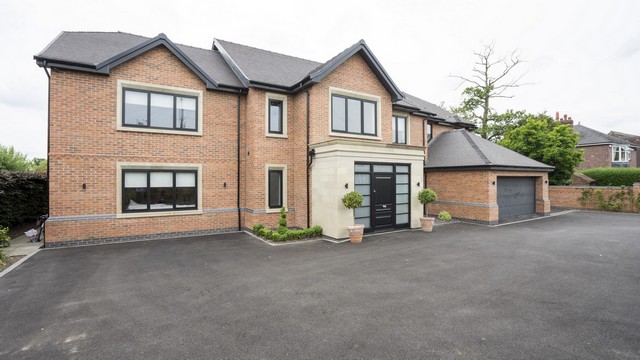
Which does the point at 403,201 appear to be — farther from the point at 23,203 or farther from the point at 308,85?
the point at 23,203

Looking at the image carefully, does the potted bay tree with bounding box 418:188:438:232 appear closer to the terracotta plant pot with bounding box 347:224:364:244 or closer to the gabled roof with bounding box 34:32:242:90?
the terracotta plant pot with bounding box 347:224:364:244

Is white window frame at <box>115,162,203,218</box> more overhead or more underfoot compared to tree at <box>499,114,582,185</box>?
more underfoot

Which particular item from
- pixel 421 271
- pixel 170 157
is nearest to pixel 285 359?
pixel 421 271

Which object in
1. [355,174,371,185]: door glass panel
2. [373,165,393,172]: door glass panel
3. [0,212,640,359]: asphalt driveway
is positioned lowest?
[0,212,640,359]: asphalt driveway

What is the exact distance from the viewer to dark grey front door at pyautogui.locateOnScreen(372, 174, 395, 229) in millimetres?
11609

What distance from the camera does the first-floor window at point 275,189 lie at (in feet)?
39.7

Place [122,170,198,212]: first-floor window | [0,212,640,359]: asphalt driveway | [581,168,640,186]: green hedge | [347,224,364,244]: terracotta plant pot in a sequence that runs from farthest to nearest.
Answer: [581,168,640,186]: green hedge
[122,170,198,212]: first-floor window
[347,224,364,244]: terracotta plant pot
[0,212,640,359]: asphalt driveway

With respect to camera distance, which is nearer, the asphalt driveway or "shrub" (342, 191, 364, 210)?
the asphalt driveway

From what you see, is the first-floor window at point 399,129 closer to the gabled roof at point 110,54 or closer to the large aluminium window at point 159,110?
the gabled roof at point 110,54

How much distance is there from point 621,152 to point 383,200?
4096 cm

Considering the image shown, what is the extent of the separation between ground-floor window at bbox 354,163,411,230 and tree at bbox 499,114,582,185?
51.5 ft

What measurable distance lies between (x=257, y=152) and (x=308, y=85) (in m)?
3.43

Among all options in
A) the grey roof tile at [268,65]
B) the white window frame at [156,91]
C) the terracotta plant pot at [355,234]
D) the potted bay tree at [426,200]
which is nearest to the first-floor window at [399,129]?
the potted bay tree at [426,200]

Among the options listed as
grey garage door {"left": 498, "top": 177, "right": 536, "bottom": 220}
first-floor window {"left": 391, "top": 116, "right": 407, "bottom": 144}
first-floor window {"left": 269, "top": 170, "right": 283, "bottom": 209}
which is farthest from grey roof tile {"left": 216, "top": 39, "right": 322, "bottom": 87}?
grey garage door {"left": 498, "top": 177, "right": 536, "bottom": 220}
